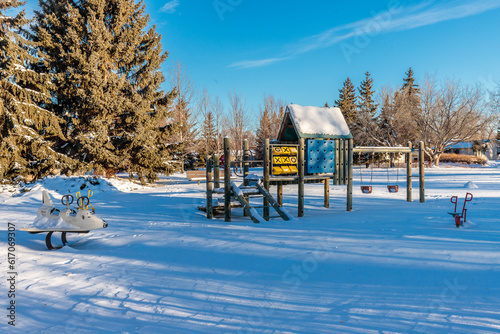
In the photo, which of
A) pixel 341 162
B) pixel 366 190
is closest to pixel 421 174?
pixel 366 190

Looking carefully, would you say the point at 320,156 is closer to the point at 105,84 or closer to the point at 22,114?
the point at 105,84

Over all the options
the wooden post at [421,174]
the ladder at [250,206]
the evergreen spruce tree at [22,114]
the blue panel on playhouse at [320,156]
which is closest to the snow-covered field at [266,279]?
the ladder at [250,206]

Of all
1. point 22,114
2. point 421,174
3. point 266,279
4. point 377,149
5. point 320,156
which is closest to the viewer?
point 266,279

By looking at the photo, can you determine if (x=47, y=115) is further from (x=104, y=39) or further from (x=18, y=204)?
(x=18, y=204)

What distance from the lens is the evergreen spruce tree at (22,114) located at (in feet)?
55.5

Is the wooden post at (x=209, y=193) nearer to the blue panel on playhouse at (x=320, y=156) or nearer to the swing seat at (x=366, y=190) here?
the blue panel on playhouse at (x=320, y=156)

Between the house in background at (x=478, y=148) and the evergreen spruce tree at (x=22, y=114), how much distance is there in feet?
195

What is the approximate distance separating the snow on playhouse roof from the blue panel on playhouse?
0.83 ft

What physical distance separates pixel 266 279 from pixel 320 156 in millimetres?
7035

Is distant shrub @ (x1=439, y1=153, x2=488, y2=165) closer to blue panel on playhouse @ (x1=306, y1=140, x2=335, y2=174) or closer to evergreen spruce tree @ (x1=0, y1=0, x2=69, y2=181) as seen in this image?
blue panel on playhouse @ (x1=306, y1=140, x2=335, y2=174)

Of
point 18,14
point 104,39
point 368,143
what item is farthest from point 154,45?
point 368,143

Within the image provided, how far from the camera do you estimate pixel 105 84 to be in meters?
19.8

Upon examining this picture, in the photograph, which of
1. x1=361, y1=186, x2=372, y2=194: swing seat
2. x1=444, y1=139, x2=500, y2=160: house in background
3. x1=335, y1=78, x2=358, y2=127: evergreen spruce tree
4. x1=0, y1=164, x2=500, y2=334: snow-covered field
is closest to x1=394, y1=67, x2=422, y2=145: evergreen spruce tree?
x1=335, y1=78, x2=358, y2=127: evergreen spruce tree

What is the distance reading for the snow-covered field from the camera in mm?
3363
